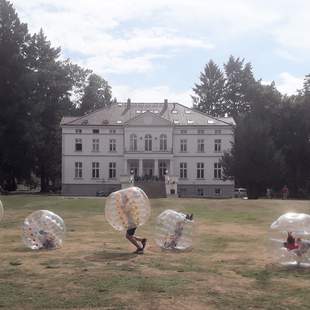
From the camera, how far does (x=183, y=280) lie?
1048 cm

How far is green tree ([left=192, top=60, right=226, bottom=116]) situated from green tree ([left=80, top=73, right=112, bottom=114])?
46.6ft

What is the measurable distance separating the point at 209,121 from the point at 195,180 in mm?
7211

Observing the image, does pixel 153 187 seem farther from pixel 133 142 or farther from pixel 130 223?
pixel 130 223

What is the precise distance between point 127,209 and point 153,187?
43.1 m

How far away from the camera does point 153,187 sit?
2264 inches

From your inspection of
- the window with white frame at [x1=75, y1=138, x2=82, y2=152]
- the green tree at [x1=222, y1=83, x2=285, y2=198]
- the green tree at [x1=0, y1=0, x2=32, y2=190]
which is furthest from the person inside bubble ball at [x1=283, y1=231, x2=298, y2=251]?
the window with white frame at [x1=75, y1=138, x2=82, y2=152]

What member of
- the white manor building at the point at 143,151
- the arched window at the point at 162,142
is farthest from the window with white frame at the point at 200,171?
the arched window at the point at 162,142

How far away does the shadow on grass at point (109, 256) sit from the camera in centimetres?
1330

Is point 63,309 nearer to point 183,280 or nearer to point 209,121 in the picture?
point 183,280

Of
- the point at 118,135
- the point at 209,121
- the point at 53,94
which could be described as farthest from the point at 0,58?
the point at 209,121

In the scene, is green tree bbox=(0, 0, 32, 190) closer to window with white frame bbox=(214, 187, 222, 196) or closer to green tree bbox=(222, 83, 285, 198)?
green tree bbox=(222, 83, 285, 198)

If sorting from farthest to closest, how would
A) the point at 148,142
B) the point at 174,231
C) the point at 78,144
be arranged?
the point at 78,144 → the point at 148,142 → the point at 174,231

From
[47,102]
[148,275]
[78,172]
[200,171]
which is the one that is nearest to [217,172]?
[200,171]

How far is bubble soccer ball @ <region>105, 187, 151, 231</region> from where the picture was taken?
570 inches
